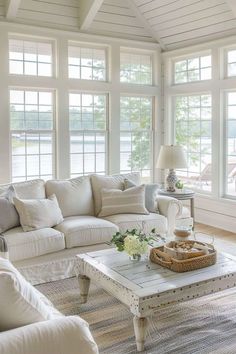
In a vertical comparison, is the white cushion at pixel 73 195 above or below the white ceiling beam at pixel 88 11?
below

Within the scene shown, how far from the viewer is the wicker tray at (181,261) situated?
2.99m

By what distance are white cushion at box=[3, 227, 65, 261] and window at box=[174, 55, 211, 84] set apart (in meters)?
3.74

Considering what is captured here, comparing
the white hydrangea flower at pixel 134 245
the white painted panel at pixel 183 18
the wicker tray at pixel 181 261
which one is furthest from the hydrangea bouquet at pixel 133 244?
the white painted panel at pixel 183 18

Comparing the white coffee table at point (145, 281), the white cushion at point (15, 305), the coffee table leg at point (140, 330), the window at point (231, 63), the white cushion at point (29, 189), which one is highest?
the window at point (231, 63)

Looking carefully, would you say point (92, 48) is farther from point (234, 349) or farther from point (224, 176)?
point (234, 349)

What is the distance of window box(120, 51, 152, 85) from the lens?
6.69 m

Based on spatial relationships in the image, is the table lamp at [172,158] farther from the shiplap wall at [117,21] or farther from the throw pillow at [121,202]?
the shiplap wall at [117,21]

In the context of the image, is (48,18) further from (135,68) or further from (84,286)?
(84,286)

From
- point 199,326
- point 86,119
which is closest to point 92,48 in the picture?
point 86,119

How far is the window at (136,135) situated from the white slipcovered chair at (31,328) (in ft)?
16.7

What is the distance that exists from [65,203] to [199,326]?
212cm

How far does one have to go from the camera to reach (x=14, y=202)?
404cm

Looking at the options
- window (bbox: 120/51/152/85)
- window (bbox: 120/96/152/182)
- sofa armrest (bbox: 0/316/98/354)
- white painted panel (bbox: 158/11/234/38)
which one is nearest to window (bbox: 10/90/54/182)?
window (bbox: 120/96/152/182)

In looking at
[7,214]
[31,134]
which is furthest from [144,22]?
[7,214]
